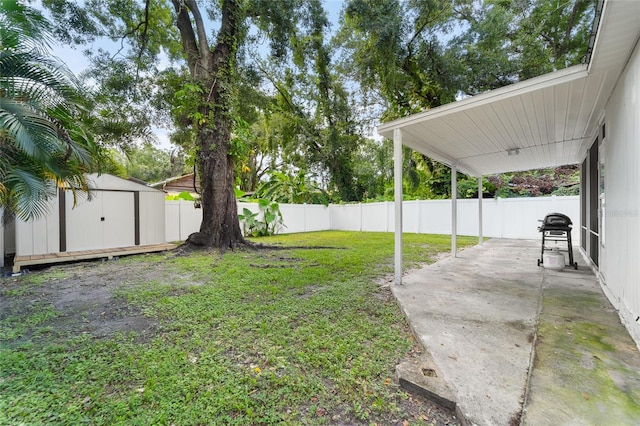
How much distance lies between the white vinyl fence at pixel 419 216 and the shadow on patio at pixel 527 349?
6.74 metres

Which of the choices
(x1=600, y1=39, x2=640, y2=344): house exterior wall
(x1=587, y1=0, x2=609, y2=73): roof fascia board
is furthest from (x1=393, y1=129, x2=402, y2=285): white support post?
(x1=600, y1=39, x2=640, y2=344): house exterior wall

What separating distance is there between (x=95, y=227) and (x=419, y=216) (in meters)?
12.1

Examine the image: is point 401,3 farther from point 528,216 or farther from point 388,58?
point 528,216

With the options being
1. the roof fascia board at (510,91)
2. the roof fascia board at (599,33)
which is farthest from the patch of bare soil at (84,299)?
the roof fascia board at (599,33)

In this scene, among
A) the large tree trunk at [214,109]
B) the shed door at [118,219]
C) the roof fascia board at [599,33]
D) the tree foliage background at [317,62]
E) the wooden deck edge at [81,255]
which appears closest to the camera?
the roof fascia board at [599,33]

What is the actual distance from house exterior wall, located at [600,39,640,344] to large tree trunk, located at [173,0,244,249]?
7.46 metres

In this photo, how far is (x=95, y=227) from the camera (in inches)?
275

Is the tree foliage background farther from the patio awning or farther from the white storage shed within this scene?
the patio awning

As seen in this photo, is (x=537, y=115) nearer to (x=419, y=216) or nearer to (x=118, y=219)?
(x=419, y=216)

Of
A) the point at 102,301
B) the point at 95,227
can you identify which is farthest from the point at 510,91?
the point at 95,227

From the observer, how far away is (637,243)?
93.1 inches

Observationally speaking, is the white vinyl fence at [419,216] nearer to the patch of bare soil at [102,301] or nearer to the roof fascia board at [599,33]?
the patch of bare soil at [102,301]

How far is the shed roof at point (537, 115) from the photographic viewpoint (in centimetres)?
244

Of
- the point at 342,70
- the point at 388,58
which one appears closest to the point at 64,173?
the point at 388,58
